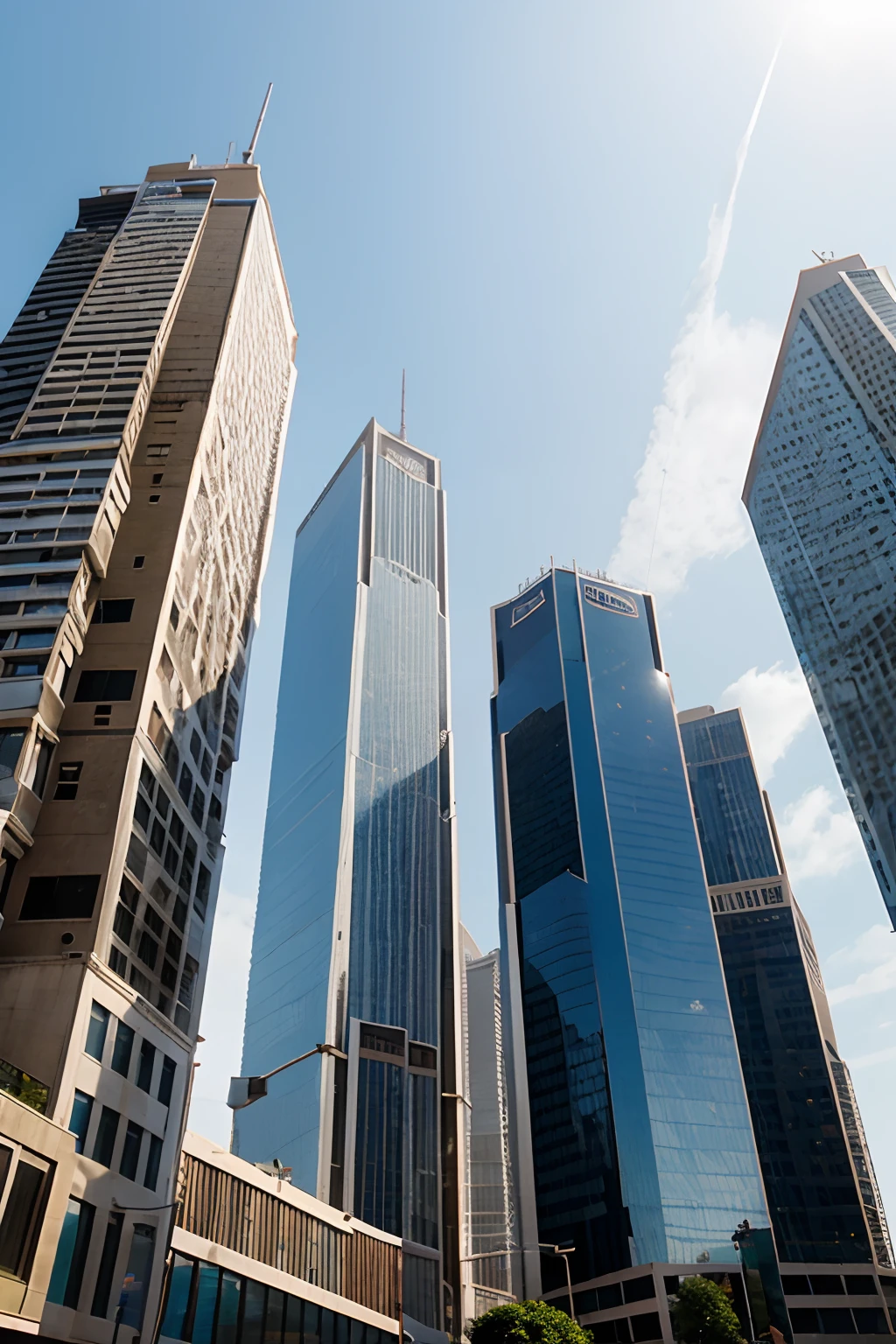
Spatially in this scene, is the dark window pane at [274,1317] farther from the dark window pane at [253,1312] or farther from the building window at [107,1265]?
the building window at [107,1265]

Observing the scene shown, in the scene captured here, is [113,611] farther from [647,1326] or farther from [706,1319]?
[647,1326]

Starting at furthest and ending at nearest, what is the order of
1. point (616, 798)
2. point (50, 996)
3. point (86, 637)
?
point (616, 798) → point (86, 637) → point (50, 996)

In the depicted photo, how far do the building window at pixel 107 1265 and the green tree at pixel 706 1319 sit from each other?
9658 cm

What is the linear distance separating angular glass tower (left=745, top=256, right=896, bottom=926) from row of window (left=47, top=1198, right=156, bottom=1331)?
385 ft

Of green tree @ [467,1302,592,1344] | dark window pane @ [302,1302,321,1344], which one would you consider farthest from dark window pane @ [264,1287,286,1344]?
green tree @ [467,1302,592,1344]

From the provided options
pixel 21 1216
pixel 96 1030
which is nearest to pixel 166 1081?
pixel 96 1030

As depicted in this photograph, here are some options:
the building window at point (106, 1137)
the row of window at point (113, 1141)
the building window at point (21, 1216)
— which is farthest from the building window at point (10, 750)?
the building window at point (21, 1216)

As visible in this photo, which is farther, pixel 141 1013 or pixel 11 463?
pixel 11 463

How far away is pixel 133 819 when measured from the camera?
51.8m

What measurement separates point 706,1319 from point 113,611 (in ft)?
345

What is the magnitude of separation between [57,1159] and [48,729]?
2189 centimetres

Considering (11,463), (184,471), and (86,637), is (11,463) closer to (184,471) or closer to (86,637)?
(184,471)

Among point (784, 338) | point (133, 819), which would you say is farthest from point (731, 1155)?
point (133, 819)

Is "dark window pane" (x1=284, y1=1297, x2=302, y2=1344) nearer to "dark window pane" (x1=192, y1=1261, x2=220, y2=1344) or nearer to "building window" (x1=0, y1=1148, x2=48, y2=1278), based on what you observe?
"dark window pane" (x1=192, y1=1261, x2=220, y2=1344)
